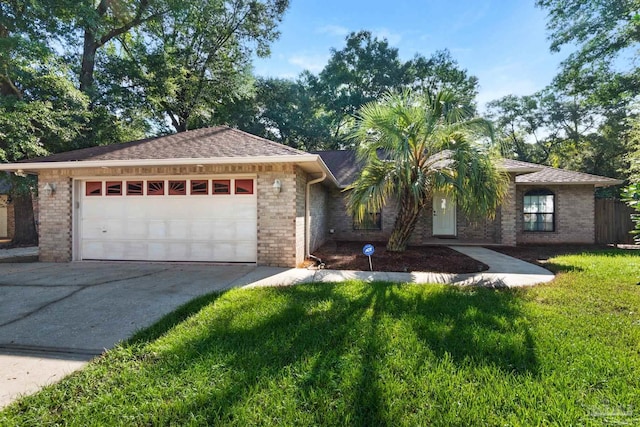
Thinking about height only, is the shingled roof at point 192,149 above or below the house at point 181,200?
above

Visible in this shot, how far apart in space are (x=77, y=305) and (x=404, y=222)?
726 centimetres

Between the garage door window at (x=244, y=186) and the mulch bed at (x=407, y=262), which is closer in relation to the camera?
the mulch bed at (x=407, y=262)

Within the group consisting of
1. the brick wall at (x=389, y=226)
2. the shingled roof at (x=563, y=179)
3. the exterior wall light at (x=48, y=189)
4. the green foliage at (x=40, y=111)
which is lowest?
the brick wall at (x=389, y=226)

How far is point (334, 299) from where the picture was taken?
450 cm

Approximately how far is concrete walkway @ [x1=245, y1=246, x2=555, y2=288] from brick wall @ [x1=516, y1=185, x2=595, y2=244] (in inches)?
254

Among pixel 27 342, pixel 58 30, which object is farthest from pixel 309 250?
pixel 58 30

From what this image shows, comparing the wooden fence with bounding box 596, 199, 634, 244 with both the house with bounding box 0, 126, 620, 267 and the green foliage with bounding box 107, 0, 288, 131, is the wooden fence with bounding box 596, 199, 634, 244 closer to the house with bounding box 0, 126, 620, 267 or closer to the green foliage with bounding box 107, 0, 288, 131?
the house with bounding box 0, 126, 620, 267

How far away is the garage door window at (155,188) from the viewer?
297 inches

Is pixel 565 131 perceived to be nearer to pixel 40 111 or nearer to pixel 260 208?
pixel 260 208

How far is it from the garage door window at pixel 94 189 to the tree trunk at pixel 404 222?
8378mm

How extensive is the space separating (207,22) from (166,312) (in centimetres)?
1855

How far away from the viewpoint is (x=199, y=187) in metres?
7.45

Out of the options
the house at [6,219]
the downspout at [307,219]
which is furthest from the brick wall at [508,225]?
the house at [6,219]

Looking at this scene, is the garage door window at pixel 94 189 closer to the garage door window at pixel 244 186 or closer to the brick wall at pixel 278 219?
the garage door window at pixel 244 186
